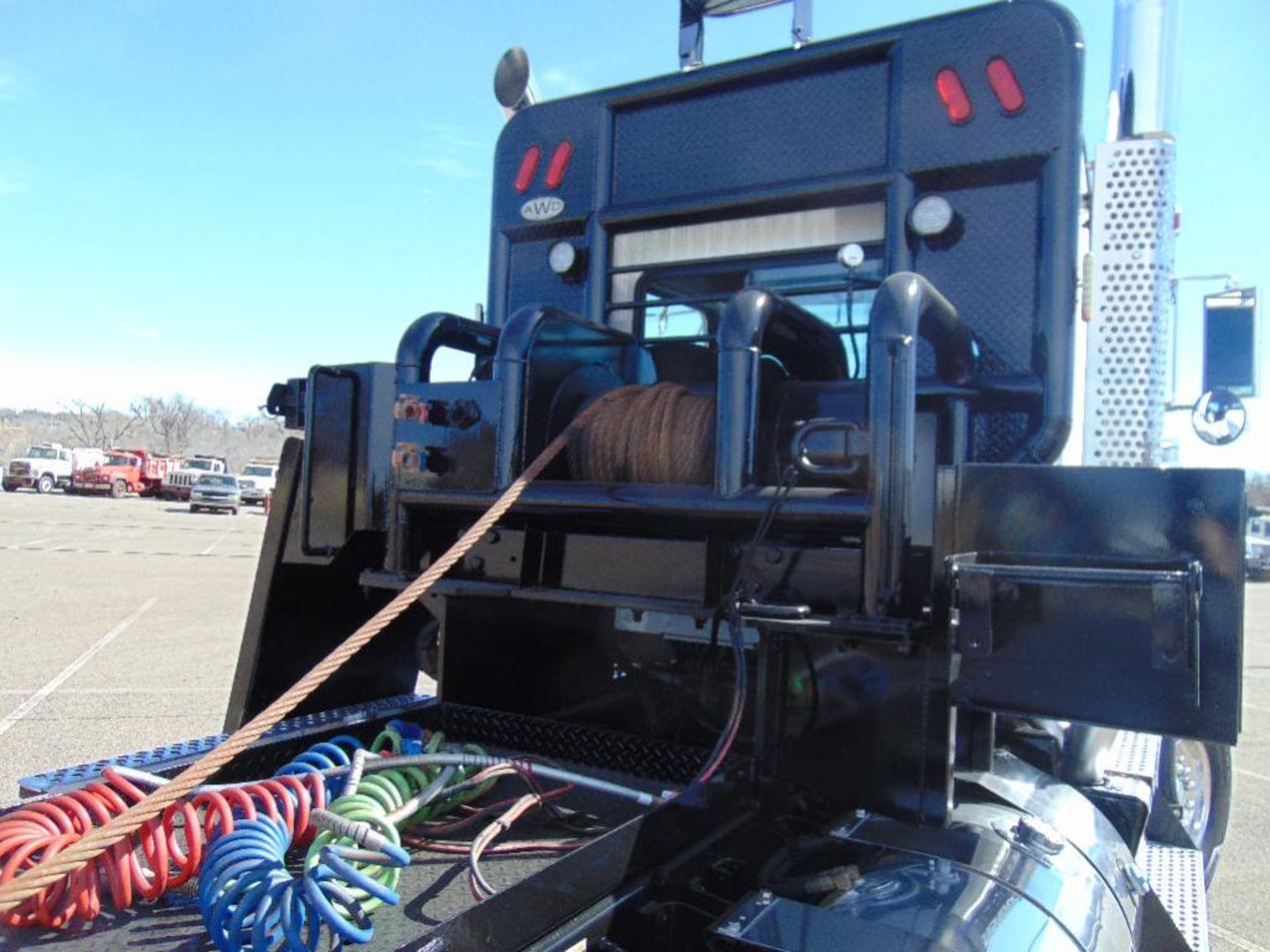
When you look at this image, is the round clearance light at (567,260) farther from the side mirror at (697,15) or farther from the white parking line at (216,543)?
the white parking line at (216,543)

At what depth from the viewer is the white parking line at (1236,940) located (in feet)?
11.9

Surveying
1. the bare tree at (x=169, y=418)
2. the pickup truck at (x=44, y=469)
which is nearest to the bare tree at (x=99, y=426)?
the bare tree at (x=169, y=418)

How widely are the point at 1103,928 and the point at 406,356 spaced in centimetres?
216

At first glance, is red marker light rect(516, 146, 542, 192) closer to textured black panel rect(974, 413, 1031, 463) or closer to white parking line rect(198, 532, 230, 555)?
textured black panel rect(974, 413, 1031, 463)

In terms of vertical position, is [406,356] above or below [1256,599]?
above

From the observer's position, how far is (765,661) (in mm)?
2293

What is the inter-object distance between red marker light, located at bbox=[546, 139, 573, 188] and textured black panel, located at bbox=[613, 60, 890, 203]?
0.22m

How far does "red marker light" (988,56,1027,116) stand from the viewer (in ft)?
9.40

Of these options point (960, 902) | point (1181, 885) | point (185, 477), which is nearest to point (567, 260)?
point (960, 902)

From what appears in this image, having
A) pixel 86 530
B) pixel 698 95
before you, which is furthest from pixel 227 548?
pixel 698 95

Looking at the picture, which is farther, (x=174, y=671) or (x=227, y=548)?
(x=227, y=548)

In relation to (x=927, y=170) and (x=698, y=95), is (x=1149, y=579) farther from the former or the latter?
(x=698, y=95)

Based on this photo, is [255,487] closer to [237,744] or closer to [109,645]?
[109,645]

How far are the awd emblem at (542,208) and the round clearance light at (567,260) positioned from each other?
125 millimetres
